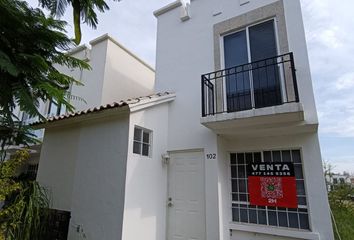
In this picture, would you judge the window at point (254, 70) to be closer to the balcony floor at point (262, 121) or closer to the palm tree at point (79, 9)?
the balcony floor at point (262, 121)

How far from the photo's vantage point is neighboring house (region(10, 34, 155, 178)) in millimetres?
9844

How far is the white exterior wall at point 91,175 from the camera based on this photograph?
5914mm

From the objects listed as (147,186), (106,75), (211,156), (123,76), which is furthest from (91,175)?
(123,76)

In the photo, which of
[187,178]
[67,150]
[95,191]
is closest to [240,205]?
[187,178]

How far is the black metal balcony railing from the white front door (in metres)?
1.69

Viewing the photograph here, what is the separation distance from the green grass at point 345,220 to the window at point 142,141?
5643 mm

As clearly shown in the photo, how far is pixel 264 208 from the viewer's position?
6.44 metres

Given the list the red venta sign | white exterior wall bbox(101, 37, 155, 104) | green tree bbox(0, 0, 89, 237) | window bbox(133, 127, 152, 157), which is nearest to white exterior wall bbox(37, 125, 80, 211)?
window bbox(133, 127, 152, 157)

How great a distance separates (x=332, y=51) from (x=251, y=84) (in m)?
3.05

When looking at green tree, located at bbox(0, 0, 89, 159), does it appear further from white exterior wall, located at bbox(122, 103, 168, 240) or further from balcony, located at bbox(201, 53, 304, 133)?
balcony, located at bbox(201, 53, 304, 133)

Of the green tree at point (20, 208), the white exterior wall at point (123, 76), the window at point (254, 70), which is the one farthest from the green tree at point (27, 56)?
the white exterior wall at point (123, 76)

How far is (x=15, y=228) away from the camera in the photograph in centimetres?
537

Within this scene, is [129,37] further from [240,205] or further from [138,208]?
[240,205]

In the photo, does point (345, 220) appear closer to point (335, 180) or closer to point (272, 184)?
point (335, 180)
